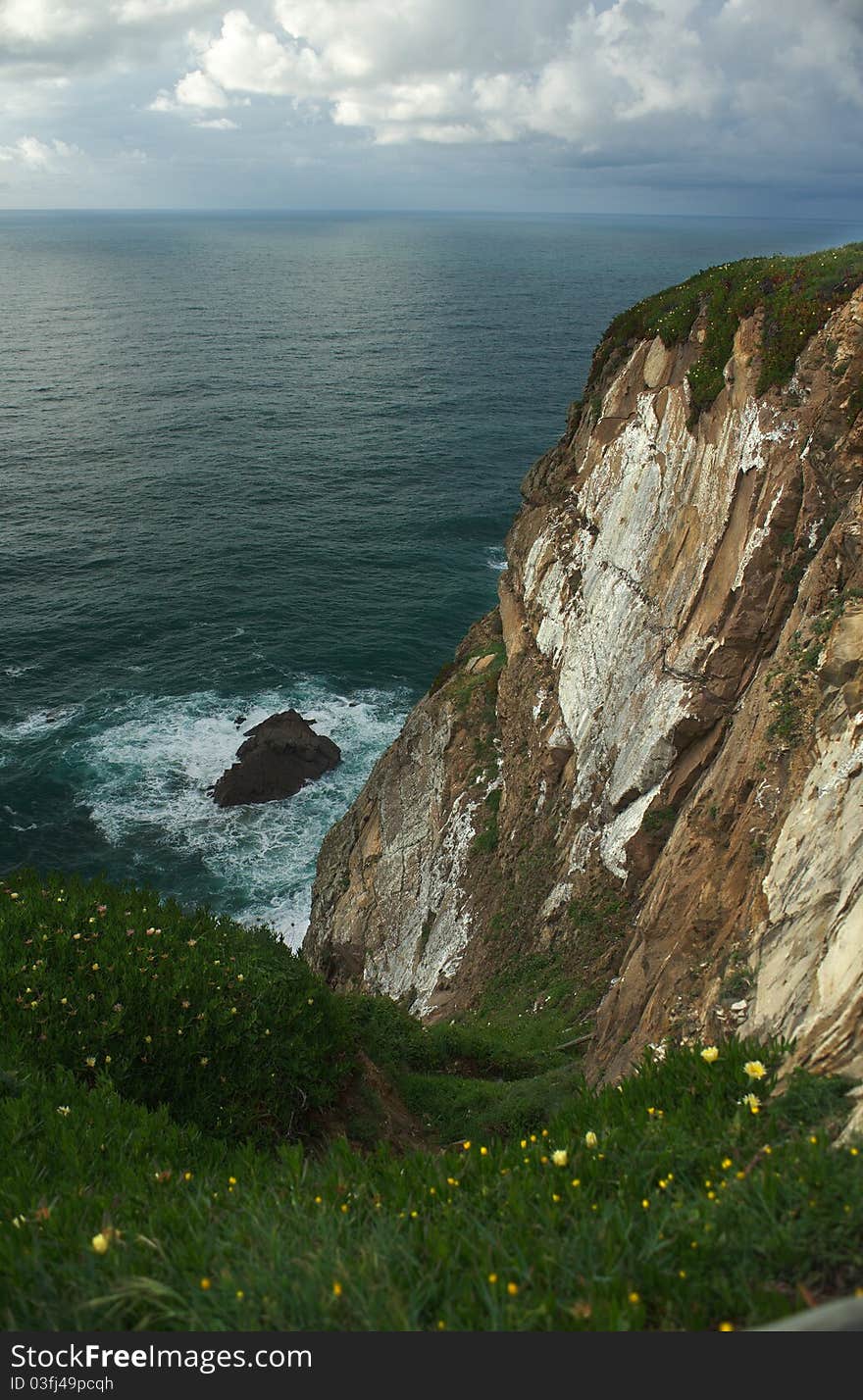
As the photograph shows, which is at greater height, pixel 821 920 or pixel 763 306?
pixel 763 306

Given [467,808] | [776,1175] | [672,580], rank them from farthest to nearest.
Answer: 1. [467,808]
2. [672,580]
3. [776,1175]

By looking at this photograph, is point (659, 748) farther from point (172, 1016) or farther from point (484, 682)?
point (484, 682)

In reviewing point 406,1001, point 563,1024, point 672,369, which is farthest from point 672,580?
point 406,1001

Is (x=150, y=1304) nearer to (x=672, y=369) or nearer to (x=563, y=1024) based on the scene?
(x=563, y=1024)

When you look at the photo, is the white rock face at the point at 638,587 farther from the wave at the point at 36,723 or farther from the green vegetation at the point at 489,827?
the wave at the point at 36,723

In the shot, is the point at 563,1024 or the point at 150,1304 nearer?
the point at 150,1304

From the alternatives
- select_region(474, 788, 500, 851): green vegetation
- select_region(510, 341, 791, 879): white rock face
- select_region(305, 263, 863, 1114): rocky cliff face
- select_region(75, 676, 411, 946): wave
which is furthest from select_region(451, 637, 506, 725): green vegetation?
select_region(75, 676, 411, 946): wave

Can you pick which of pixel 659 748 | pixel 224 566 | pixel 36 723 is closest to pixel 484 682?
pixel 659 748
